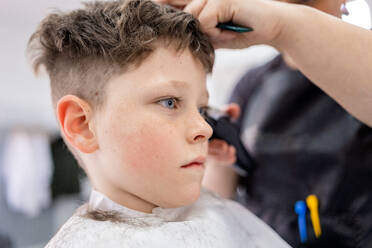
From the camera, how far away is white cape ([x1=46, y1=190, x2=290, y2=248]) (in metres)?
0.57

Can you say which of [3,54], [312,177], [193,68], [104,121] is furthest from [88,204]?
[3,54]

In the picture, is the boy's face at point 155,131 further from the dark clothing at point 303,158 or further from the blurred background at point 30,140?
the blurred background at point 30,140

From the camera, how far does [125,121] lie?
638mm

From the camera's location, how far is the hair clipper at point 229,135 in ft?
3.06


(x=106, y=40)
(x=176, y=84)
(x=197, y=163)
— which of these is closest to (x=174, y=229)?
(x=197, y=163)

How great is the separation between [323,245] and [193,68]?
1.81 feet

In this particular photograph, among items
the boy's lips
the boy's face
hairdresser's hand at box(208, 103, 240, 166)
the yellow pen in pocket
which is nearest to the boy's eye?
the boy's face

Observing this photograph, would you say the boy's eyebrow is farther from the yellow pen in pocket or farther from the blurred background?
the blurred background

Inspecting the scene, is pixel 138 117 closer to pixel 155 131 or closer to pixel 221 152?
pixel 155 131

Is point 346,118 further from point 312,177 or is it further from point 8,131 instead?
point 8,131

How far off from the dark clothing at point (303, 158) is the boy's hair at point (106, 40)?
401 mm

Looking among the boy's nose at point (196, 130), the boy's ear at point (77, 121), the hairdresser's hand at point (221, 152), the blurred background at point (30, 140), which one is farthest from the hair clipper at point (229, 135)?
the blurred background at point (30, 140)

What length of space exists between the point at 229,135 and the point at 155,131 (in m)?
0.41

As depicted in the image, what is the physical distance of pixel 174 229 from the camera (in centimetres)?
62
